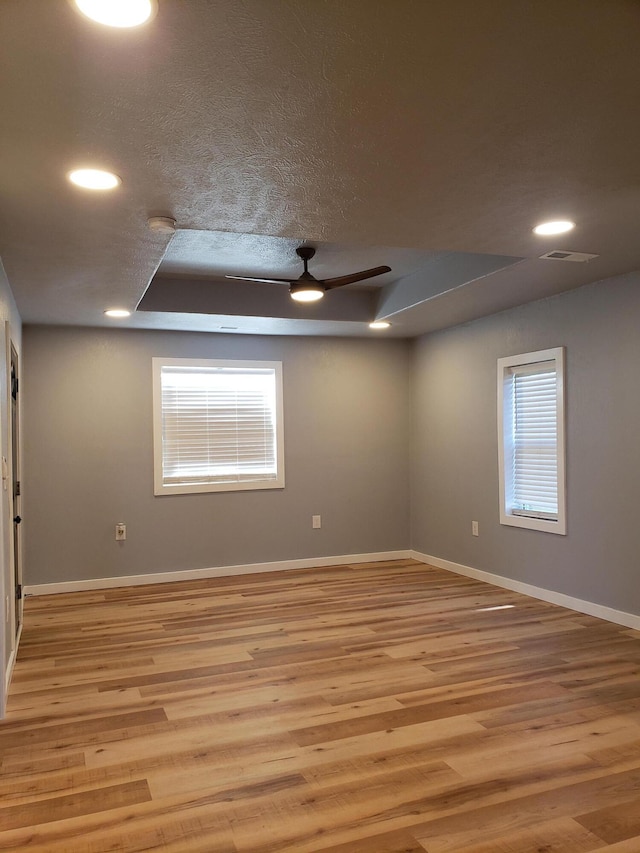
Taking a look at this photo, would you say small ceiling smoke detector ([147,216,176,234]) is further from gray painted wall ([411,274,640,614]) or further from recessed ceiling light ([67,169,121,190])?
gray painted wall ([411,274,640,614])

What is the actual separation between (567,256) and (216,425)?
11.8 ft

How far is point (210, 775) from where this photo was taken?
2.59m

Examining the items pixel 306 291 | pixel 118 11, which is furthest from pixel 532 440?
pixel 118 11

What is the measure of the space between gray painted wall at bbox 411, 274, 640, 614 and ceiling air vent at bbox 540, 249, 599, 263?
2.06 feet

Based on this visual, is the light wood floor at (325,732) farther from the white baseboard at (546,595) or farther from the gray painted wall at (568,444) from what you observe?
the gray painted wall at (568,444)

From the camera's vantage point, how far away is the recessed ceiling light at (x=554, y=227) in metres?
3.24

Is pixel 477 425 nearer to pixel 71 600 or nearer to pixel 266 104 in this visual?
pixel 71 600

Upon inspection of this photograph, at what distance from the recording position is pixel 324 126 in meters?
2.18

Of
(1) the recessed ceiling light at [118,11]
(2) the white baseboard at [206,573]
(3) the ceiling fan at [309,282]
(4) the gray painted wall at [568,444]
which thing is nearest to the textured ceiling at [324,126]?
(1) the recessed ceiling light at [118,11]

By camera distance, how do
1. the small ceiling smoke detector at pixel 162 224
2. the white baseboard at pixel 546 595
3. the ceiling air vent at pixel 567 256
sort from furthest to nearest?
the white baseboard at pixel 546 595, the ceiling air vent at pixel 567 256, the small ceiling smoke detector at pixel 162 224

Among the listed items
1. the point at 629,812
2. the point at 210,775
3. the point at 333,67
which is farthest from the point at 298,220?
the point at 629,812

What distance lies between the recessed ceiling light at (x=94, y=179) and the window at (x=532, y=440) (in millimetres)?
3486

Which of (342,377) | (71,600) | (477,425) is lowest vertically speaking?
(71,600)

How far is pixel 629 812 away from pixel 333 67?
2510 millimetres
